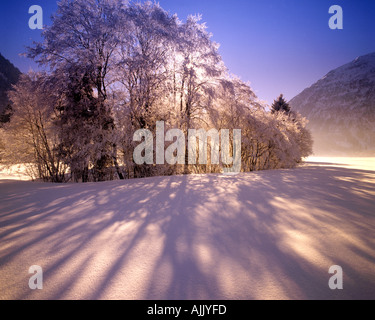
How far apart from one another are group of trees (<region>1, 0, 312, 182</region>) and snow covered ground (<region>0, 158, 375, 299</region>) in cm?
371

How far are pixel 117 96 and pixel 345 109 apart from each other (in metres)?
72.3

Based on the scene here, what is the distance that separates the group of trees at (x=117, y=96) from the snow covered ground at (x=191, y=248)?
3705 mm

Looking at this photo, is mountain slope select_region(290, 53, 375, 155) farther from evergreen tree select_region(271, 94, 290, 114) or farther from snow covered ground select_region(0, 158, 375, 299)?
snow covered ground select_region(0, 158, 375, 299)

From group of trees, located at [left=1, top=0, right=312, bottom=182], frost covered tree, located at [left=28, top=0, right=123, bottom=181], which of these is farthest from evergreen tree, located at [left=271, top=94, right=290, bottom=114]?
frost covered tree, located at [left=28, top=0, right=123, bottom=181]

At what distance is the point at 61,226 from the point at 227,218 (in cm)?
192

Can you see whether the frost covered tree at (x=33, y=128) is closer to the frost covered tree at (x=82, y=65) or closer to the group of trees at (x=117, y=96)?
the group of trees at (x=117, y=96)

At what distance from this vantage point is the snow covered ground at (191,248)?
96 cm

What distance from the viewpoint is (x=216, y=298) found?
0.94 m

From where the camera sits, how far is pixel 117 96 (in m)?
5.92

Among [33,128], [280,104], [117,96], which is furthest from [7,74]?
[280,104]

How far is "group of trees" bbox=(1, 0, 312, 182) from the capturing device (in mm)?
5473

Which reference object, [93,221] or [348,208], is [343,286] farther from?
[93,221]

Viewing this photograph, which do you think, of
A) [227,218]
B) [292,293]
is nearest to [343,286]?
[292,293]

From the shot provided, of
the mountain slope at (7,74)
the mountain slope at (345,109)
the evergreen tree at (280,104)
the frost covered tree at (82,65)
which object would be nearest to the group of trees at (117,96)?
the frost covered tree at (82,65)
